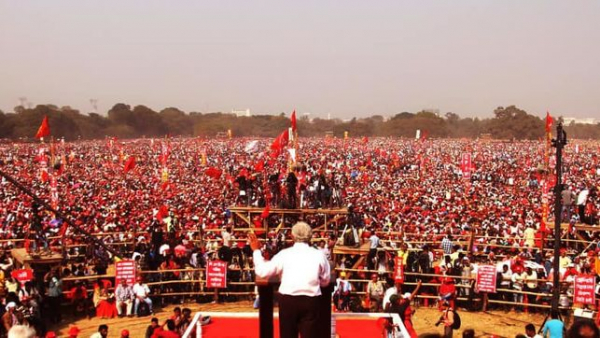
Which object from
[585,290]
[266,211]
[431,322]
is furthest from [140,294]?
[585,290]

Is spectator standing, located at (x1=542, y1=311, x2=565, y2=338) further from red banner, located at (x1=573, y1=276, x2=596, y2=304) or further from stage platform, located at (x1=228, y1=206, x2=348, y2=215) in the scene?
stage platform, located at (x1=228, y1=206, x2=348, y2=215)

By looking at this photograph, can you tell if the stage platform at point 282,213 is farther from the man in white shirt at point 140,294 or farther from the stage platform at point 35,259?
the stage platform at point 35,259

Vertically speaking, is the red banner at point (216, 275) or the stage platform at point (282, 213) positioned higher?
the stage platform at point (282, 213)

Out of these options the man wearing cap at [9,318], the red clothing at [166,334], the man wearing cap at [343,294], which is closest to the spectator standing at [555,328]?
the man wearing cap at [343,294]

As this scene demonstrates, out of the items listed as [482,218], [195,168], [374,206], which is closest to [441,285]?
[482,218]

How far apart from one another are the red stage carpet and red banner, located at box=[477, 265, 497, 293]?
263 inches

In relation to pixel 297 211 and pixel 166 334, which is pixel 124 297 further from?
pixel 297 211

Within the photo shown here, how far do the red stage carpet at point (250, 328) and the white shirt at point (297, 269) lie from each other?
2.60 meters

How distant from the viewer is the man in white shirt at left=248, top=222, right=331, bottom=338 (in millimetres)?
4133

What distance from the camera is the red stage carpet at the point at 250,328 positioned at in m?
6.76

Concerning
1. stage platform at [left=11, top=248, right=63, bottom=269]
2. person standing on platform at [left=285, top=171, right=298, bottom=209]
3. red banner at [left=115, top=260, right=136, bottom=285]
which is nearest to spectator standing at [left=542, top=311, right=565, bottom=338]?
red banner at [left=115, top=260, right=136, bottom=285]

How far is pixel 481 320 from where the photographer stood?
13.4 m

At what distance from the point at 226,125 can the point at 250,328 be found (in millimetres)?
141297

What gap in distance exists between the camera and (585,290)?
11.6 m
